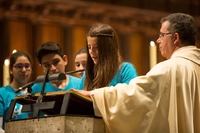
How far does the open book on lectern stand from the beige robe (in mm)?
129

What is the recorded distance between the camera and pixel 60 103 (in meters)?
4.15

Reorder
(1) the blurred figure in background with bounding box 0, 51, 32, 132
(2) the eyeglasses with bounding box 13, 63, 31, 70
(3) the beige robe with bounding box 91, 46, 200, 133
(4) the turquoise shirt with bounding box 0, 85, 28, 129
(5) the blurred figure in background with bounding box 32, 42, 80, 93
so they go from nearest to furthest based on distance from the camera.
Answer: (3) the beige robe with bounding box 91, 46, 200, 133, (4) the turquoise shirt with bounding box 0, 85, 28, 129, (1) the blurred figure in background with bounding box 0, 51, 32, 132, (5) the blurred figure in background with bounding box 32, 42, 80, 93, (2) the eyeglasses with bounding box 13, 63, 31, 70

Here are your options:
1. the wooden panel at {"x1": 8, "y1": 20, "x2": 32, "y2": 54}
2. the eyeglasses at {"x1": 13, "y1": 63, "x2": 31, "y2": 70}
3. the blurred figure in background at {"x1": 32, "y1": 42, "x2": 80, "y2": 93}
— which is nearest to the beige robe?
the blurred figure in background at {"x1": 32, "y1": 42, "x2": 80, "y2": 93}

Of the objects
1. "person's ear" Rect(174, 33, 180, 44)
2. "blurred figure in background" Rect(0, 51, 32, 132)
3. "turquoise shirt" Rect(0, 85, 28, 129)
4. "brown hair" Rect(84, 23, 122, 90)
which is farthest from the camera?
"blurred figure in background" Rect(0, 51, 32, 132)

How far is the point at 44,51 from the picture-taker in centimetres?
584

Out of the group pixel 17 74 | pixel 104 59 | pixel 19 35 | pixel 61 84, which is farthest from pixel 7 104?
pixel 19 35

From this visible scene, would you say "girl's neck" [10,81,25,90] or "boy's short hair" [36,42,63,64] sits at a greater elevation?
"boy's short hair" [36,42,63,64]

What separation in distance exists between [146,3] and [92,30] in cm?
430

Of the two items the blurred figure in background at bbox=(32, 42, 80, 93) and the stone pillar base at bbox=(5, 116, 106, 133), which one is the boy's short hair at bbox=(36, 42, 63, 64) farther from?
the stone pillar base at bbox=(5, 116, 106, 133)

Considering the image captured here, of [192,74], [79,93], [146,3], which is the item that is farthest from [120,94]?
[146,3]

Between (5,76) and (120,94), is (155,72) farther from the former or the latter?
(5,76)

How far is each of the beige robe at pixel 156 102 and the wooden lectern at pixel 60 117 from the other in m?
0.10

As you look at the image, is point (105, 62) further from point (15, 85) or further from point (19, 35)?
point (19, 35)

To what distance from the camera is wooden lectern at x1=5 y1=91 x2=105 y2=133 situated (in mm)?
3766
